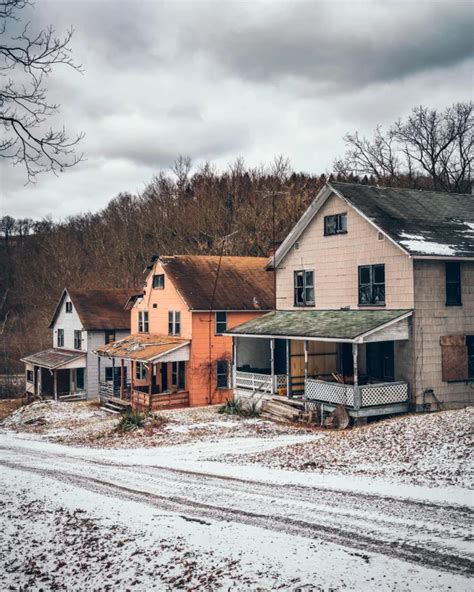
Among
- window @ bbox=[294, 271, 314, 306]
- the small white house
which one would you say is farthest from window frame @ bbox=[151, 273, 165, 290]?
window @ bbox=[294, 271, 314, 306]

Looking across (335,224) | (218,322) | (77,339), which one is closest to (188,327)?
(218,322)

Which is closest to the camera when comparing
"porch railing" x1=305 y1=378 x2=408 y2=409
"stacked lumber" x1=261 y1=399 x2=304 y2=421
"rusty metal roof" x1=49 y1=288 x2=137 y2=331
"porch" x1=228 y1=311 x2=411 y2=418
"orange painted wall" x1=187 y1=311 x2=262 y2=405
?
"porch railing" x1=305 y1=378 x2=408 y2=409

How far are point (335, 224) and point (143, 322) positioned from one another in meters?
17.1

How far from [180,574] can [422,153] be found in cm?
4968

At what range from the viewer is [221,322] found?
117 feet

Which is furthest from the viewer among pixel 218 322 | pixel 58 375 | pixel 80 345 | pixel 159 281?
pixel 58 375

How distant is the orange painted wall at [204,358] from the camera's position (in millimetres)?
34625

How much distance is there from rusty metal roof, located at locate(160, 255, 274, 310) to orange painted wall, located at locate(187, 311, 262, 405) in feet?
2.89

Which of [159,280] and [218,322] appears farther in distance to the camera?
[159,280]

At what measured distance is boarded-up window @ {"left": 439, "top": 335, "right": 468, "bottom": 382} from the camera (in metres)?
24.4

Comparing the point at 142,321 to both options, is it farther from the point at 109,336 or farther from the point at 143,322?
the point at 109,336

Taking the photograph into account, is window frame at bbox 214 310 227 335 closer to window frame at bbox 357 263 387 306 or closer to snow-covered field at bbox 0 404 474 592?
window frame at bbox 357 263 387 306

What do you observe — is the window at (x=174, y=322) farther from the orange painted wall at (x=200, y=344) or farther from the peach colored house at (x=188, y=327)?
the orange painted wall at (x=200, y=344)

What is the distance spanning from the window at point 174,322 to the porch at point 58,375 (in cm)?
926
